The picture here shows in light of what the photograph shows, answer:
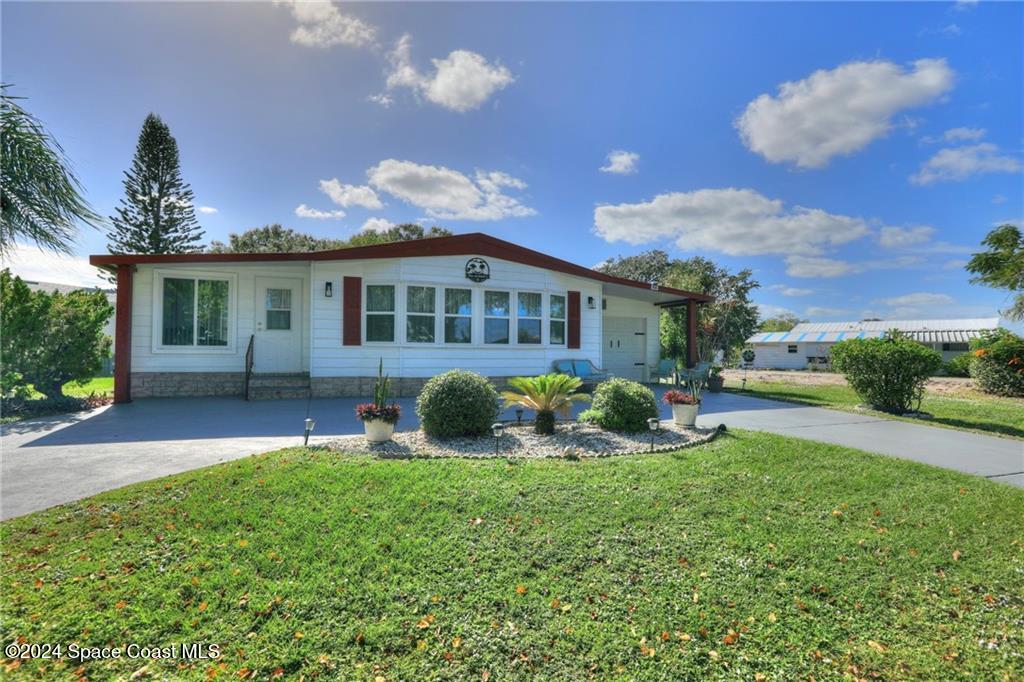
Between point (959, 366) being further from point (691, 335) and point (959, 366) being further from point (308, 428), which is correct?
point (308, 428)

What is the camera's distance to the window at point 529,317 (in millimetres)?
11867

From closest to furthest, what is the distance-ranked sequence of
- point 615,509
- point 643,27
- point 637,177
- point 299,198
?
1. point 615,509
2. point 643,27
3. point 637,177
4. point 299,198

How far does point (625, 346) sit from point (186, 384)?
13.3 metres

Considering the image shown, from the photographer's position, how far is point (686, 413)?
7.07 metres

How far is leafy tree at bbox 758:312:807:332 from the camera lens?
54303mm

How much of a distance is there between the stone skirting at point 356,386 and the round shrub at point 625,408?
17.9 feet

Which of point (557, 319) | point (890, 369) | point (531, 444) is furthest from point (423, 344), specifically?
point (890, 369)

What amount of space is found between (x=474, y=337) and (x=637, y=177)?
10358 millimetres

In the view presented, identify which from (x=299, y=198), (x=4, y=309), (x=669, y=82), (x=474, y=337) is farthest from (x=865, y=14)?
(x=299, y=198)

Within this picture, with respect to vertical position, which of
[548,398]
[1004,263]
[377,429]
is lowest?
[377,429]

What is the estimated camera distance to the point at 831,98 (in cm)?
1068

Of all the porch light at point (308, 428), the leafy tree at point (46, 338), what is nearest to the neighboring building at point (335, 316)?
the leafy tree at point (46, 338)

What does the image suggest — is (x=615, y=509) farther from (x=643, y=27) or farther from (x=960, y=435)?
(x=643, y=27)

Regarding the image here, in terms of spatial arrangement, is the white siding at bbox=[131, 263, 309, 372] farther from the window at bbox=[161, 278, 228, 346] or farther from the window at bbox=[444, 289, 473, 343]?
the window at bbox=[444, 289, 473, 343]
